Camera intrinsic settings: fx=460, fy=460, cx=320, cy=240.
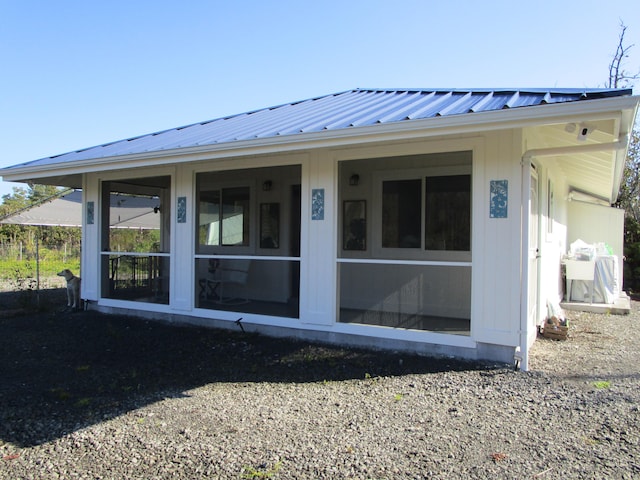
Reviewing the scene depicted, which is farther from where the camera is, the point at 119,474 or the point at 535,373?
the point at 535,373

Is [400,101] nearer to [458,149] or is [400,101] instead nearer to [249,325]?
[458,149]

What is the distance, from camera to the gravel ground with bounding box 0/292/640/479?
2807mm

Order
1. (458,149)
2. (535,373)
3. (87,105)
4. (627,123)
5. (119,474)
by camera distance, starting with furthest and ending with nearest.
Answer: (87,105)
(458,149)
(535,373)
(627,123)
(119,474)

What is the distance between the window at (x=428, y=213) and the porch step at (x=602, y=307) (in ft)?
12.4

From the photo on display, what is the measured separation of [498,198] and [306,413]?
2.96 metres

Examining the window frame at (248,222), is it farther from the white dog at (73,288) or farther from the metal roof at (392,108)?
the white dog at (73,288)

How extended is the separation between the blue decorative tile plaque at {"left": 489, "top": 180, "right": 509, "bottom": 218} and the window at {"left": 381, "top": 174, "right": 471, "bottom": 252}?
1944 mm

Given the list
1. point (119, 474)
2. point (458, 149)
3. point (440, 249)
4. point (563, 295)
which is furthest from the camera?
point (563, 295)

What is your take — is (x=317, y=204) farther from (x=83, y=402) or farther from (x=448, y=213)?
(x=83, y=402)

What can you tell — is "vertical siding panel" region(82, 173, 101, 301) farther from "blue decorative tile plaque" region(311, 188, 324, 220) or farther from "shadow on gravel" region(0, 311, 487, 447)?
"blue decorative tile plaque" region(311, 188, 324, 220)

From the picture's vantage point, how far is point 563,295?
33.7 ft

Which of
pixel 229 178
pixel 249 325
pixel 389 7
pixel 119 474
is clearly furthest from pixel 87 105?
pixel 119 474

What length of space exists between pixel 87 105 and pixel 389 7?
1457cm

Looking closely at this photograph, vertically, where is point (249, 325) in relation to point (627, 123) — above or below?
below
